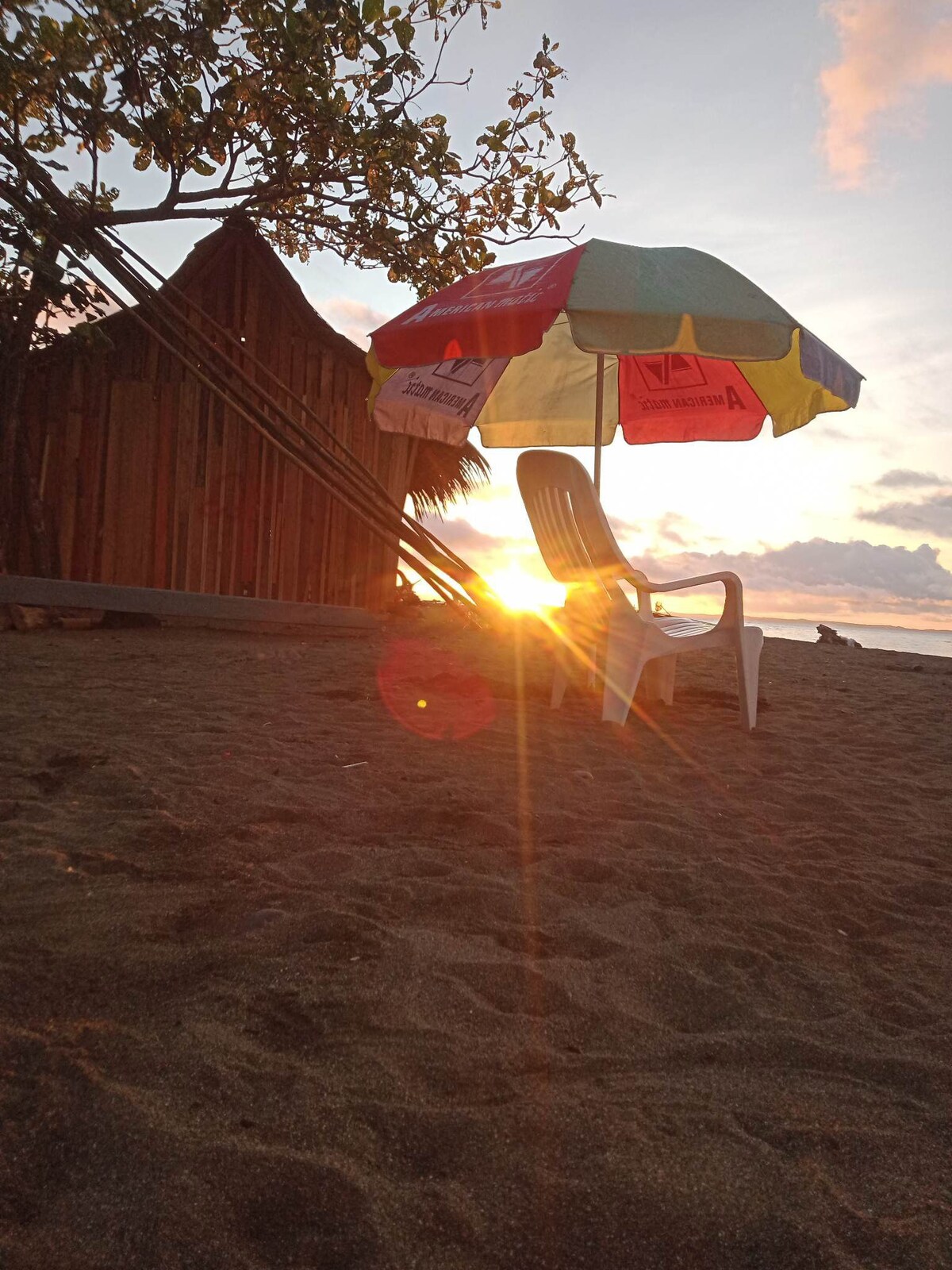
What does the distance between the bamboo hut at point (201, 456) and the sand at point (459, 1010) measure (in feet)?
14.5

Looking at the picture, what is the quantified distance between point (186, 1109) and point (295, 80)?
23.0 feet

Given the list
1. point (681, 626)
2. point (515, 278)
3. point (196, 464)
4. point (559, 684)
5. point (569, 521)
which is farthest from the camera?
point (196, 464)

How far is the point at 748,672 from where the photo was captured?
4.02 meters

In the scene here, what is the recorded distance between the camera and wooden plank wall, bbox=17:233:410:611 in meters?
7.30

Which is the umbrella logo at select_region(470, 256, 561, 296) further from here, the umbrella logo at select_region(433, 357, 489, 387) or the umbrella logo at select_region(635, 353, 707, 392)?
the umbrella logo at select_region(635, 353, 707, 392)

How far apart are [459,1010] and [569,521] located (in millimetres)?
2906

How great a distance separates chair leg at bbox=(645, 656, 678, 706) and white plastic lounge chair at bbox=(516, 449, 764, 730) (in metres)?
0.40

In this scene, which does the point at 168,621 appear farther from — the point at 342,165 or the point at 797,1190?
the point at 797,1190

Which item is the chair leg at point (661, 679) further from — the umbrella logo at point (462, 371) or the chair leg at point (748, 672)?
the umbrella logo at point (462, 371)

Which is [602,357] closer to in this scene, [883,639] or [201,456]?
[201,456]

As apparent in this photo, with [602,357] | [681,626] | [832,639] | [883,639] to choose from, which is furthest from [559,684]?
[883,639]

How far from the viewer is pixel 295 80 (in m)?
6.14

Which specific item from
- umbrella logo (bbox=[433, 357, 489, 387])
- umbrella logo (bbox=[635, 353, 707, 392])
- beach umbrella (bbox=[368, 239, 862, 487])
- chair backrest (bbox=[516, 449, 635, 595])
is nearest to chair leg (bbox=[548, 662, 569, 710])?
chair backrest (bbox=[516, 449, 635, 595])

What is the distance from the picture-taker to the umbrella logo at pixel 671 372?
5.28 meters
